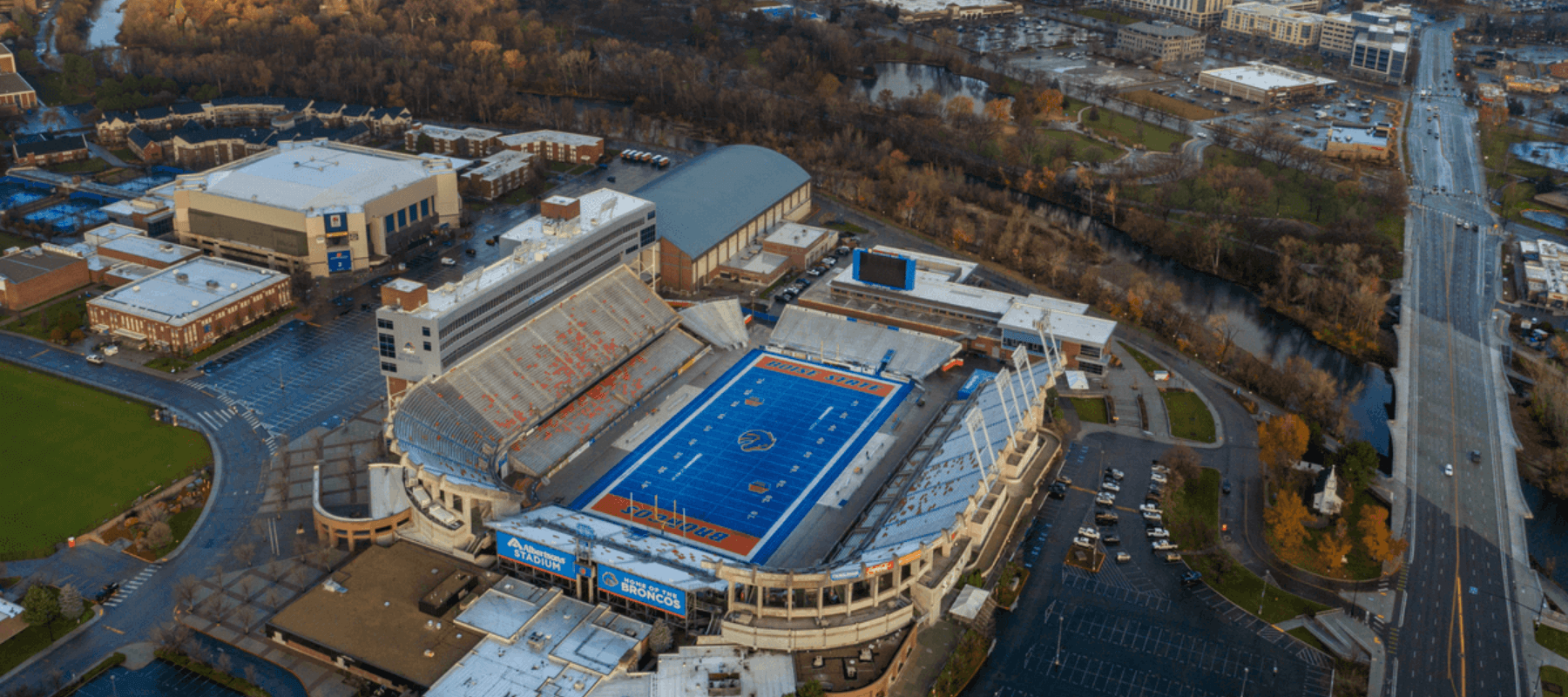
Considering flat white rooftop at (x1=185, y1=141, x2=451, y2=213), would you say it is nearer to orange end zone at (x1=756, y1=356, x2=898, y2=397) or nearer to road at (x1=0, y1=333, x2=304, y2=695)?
road at (x1=0, y1=333, x2=304, y2=695)

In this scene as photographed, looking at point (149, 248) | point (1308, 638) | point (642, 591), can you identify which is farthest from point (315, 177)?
point (1308, 638)

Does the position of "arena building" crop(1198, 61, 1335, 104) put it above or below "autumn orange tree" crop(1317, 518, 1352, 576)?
above

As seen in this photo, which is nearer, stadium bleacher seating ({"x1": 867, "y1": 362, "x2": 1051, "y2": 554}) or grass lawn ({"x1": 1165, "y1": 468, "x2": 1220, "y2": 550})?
stadium bleacher seating ({"x1": 867, "y1": 362, "x2": 1051, "y2": 554})

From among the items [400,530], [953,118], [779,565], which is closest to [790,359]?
[779,565]

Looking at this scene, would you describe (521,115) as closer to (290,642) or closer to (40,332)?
(40,332)

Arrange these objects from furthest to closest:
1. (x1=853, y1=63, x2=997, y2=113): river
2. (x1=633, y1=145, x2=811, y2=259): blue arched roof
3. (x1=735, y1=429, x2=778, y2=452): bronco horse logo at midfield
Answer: (x1=853, y1=63, x2=997, y2=113): river
(x1=633, y1=145, x2=811, y2=259): blue arched roof
(x1=735, y1=429, x2=778, y2=452): bronco horse logo at midfield

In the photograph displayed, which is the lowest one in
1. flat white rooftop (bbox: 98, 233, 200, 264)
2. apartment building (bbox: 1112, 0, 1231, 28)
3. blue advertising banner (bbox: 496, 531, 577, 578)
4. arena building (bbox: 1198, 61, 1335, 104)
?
blue advertising banner (bbox: 496, 531, 577, 578)

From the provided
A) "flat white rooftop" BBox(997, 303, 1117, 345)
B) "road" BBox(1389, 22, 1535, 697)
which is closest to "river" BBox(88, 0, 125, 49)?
"flat white rooftop" BBox(997, 303, 1117, 345)
